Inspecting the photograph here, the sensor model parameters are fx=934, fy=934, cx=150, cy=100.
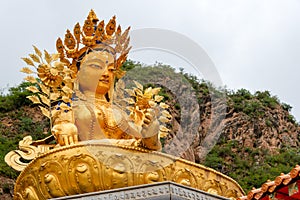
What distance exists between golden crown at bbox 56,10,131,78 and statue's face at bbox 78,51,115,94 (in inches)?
3.4

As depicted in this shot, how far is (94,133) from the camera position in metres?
8.65

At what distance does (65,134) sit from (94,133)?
31cm

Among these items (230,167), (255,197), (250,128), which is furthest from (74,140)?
(250,128)

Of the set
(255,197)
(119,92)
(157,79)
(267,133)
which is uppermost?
(267,133)

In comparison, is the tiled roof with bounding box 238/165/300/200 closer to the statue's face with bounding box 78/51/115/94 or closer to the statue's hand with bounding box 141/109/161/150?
the statue's hand with bounding box 141/109/161/150

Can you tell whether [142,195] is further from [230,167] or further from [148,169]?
[230,167]

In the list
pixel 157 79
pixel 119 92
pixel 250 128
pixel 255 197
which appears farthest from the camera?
pixel 250 128

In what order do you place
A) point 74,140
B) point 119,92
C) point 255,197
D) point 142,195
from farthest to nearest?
1. point 119,92
2. point 74,140
3. point 142,195
4. point 255,197

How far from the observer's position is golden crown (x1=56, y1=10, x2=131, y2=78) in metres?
9.02

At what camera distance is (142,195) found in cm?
752

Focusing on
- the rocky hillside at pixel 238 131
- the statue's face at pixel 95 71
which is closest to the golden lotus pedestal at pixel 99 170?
the statue's face at pixel 95 71

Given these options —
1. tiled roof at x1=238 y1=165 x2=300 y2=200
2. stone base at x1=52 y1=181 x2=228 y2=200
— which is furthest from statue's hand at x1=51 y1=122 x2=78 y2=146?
tiled roof at x1=238 y1=165 x2=300 y2=200

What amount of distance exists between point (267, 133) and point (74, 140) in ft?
44.0

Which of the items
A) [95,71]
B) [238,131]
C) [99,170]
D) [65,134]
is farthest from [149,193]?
[238,131]
